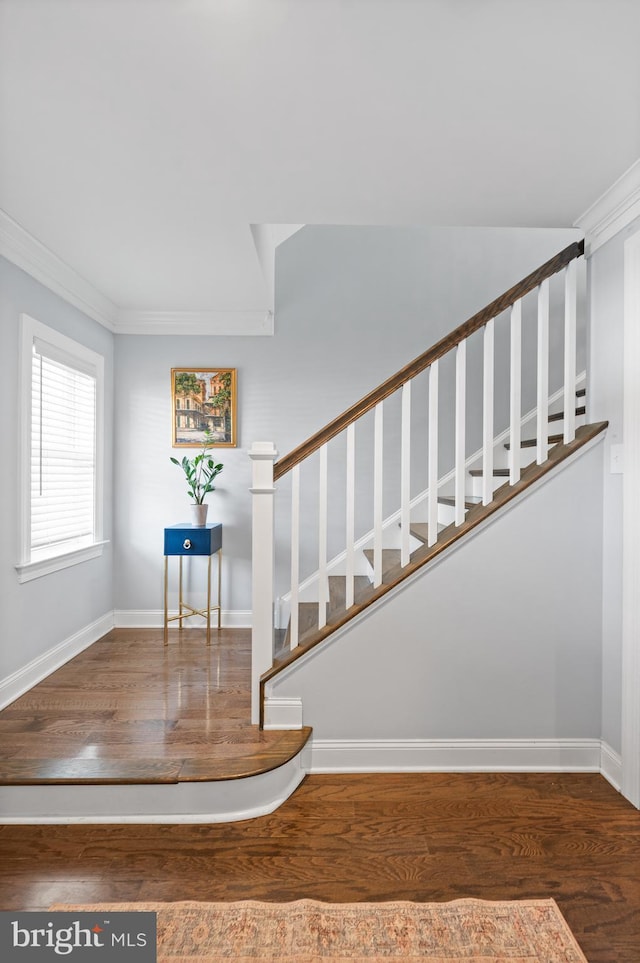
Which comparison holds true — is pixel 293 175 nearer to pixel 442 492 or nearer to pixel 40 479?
pixel 40 479

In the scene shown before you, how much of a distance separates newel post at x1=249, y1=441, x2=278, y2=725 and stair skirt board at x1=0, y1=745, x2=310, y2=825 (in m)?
0.38

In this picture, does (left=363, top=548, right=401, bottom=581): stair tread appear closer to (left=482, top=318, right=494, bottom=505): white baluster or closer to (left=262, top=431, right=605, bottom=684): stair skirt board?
(left=262, top=431, right=605, bottom=684): stair skirt board

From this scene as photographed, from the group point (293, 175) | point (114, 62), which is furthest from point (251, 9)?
point (293, 175)

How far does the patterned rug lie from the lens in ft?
4.87

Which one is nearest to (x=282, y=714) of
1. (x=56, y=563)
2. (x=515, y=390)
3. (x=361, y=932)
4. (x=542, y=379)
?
(x=361, y=932)

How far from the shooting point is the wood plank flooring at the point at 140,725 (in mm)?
2098

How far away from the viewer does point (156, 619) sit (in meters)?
4.11

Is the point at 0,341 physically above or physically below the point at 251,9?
below

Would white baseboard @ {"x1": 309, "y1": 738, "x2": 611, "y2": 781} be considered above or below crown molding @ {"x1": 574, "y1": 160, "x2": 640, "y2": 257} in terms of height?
below

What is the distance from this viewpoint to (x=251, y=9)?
4.57ft

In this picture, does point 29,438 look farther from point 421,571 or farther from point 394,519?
point 394,519

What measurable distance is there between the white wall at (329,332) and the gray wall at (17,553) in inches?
24.6

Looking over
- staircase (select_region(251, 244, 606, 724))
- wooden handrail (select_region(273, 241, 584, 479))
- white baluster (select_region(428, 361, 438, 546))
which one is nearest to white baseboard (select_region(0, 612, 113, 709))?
staircase (select_region(251, 244, 606, 724))

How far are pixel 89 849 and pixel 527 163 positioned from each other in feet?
9.37
